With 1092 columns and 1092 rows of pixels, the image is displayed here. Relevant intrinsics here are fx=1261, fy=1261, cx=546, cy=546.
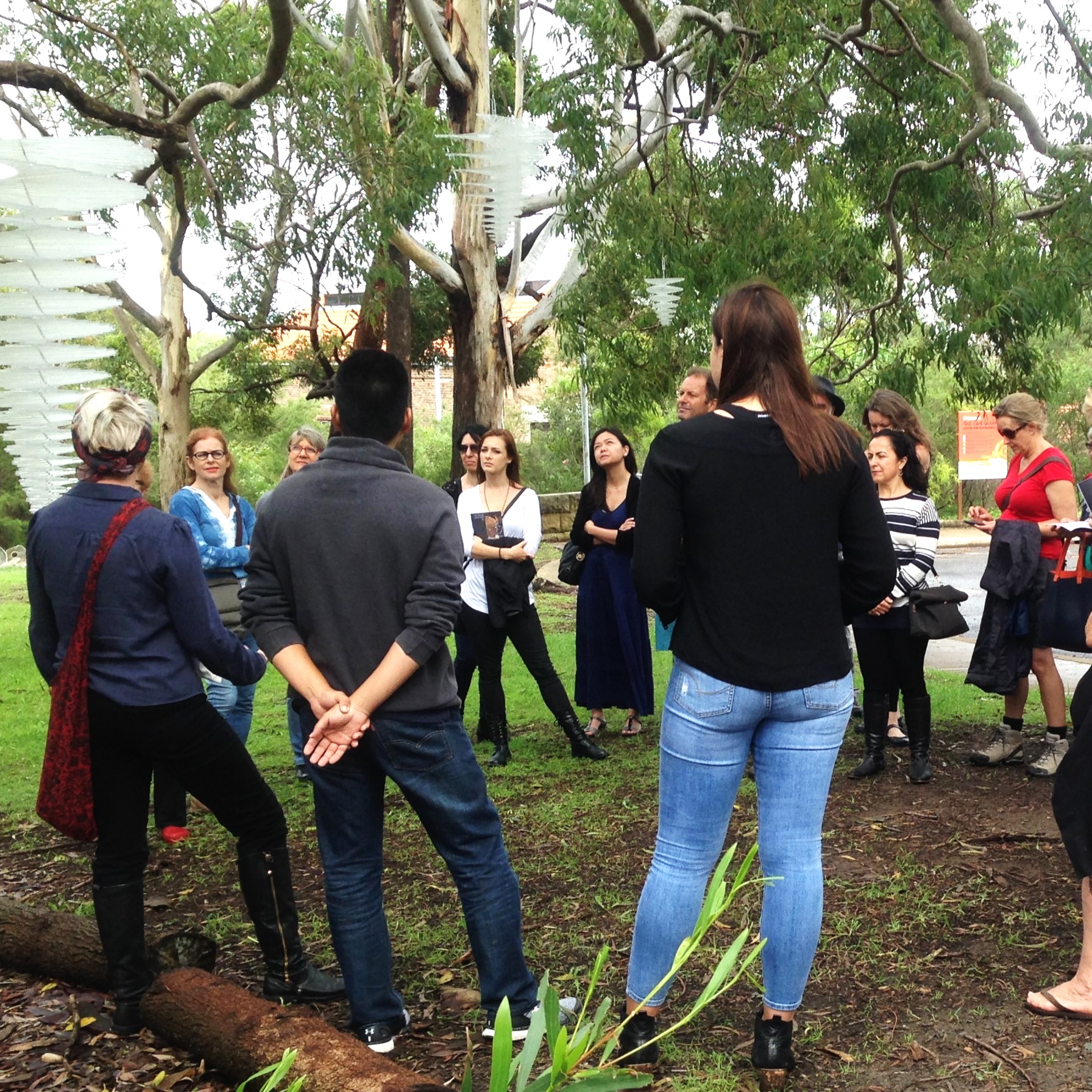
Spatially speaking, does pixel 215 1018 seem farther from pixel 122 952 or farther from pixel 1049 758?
pixel 1049 758

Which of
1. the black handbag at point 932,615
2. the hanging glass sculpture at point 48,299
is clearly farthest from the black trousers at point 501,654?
the hanging glass sculpture at point 48,299

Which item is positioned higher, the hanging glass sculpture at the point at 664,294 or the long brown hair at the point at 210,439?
the hanging glass sculpture at the point at 664,294

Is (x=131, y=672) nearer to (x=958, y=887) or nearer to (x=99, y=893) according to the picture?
(x=99, y=893)

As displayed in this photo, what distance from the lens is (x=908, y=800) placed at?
5988 mm

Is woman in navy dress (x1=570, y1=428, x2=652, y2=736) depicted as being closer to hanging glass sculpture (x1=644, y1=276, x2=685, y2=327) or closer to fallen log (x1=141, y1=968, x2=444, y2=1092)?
hanging glass sculpture (x1=644, y1=276, x2=685, y2=327)

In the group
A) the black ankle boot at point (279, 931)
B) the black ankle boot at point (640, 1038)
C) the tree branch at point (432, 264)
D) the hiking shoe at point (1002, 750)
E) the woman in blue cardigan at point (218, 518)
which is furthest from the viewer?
the tree branch at point (432, 264)

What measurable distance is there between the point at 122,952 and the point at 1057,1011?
2.71 meters

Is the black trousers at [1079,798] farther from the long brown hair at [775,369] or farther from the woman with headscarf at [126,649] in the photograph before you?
the woman with headscarf at [126,649]

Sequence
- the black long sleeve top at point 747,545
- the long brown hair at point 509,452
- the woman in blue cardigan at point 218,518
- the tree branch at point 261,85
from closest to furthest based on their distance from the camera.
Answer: the black long sleeve top at point 747,545, the woman in blue cardigan at point 218,518, the tree branch at point 261,85, the long brown hair at point 509,452

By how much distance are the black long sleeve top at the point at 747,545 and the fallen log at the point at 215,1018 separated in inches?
48.1

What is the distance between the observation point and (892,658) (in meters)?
6.29

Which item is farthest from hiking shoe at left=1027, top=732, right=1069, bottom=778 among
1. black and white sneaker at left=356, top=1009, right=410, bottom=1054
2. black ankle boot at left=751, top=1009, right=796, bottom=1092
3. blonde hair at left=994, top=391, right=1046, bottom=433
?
black and white sneaker at left=356, top=1009, right=410, bottom=1054

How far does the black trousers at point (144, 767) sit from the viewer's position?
3.62 metres

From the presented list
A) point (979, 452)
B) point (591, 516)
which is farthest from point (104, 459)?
point (979, 452)
